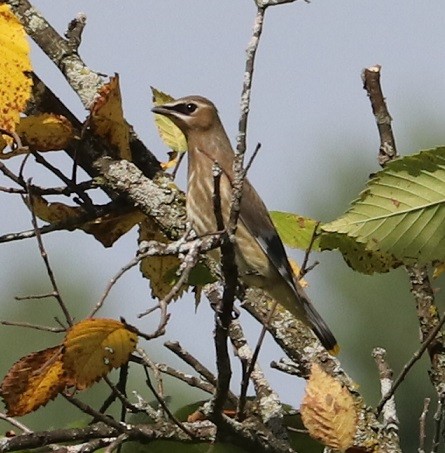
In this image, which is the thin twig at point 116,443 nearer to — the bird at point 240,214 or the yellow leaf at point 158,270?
the yellow leaf at point 158,270

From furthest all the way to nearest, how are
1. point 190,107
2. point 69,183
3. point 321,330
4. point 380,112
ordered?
point 190,107, point 321,330, point 69,183, point 380,112

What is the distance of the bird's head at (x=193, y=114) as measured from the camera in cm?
381

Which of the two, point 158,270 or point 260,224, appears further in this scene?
point 260,224

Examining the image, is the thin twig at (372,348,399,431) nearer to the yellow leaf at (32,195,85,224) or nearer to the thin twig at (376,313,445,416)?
the thin twig at (376,313,445,416)

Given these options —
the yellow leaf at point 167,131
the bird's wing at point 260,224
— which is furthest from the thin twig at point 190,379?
the bird's wing at point 260,224

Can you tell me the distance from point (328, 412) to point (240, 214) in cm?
172

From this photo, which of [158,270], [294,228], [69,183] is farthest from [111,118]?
[294,228]

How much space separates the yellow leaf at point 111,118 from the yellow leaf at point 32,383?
670 millimetres

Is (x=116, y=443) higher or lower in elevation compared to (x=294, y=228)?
lower

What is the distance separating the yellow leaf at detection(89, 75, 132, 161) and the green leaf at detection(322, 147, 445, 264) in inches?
31.5

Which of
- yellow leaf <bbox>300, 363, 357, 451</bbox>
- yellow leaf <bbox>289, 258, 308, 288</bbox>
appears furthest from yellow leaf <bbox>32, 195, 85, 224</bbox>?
yellow leaf <bbox>300, 363, 357, 451</bbox>

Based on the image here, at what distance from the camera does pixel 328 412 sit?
6.48ft

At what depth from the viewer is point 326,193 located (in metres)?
14.0

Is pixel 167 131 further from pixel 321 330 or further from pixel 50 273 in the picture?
pixel 50 273
